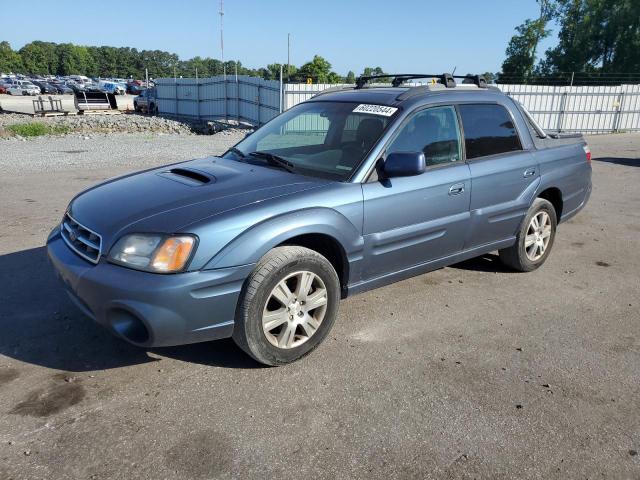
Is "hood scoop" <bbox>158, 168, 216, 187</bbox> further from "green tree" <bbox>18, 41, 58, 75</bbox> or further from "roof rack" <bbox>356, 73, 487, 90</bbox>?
"green tree" <bbox>18, 41, 58, 75</bbox>

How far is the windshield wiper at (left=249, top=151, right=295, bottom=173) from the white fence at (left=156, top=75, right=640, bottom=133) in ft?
46.1

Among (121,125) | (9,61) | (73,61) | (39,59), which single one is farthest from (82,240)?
(73,61)

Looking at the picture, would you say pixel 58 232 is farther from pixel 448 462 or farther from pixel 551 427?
pixel 551 427

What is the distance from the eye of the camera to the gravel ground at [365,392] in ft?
8.25

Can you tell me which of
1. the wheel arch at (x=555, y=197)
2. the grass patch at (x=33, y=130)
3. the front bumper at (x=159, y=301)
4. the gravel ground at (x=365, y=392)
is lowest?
the gravel ground at (x=365, y=392)

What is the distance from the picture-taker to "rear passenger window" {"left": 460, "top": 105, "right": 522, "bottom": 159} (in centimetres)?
433

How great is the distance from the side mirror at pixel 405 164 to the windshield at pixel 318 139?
23 cm

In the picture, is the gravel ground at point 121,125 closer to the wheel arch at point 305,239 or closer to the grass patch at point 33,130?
the grass patch at point 33,130

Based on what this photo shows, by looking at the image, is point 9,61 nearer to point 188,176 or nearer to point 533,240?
point 188,176

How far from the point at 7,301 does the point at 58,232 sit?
101 centimetres

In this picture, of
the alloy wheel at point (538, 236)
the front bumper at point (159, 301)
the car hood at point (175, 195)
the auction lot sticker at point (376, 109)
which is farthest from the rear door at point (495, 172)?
the front bumper at point (159, 301)

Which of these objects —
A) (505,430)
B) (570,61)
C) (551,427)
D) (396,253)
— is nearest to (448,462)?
(505,430)

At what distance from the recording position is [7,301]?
417 centimetres

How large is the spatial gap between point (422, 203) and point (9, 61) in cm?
14361
